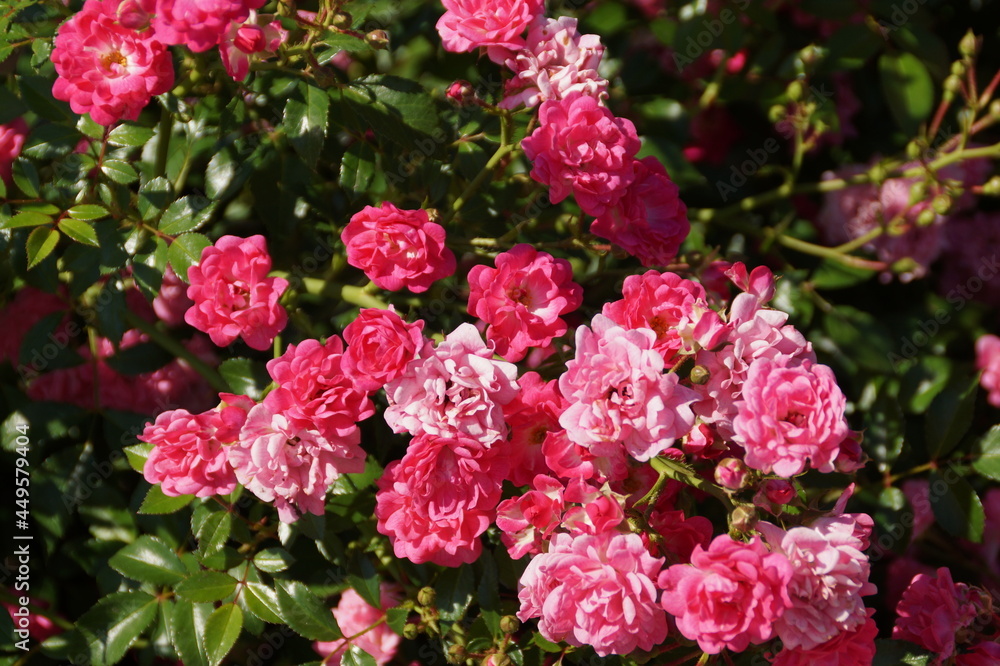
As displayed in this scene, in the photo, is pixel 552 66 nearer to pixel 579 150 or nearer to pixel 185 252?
pixel 579 150

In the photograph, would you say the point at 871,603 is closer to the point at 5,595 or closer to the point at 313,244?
the point at 313,244

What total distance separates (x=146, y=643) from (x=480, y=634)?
0.78 m

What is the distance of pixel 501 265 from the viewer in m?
1.39

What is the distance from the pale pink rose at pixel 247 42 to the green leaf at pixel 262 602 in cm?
88

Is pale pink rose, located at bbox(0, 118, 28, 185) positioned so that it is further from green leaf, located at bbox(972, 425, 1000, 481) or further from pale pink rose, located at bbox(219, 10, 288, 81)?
green leaf, located at bbox(972, 425, 1000, 481)

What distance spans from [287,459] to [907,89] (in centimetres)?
186

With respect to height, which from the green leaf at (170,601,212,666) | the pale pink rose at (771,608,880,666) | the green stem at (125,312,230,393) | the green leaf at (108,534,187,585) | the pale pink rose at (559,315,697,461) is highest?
the pale pink rose at (559,315,697,461)

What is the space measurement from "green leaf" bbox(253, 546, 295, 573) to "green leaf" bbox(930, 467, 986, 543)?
134 cm

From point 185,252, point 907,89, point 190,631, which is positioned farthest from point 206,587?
point 907,89

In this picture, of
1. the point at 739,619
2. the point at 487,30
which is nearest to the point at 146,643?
Answer: the point at 739,619

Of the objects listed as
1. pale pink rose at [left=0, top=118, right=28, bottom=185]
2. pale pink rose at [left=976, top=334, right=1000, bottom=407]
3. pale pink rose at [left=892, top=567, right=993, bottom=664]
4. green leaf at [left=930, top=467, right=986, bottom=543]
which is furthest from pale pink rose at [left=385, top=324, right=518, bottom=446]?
pale pink rose at [left=976, top=334, right=1000, bottom=407]

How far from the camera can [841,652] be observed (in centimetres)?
127

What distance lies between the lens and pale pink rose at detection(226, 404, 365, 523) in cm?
129

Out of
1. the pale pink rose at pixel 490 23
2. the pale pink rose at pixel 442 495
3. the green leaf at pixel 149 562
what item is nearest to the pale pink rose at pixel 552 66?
the pale pink rose at pixel 490 23
